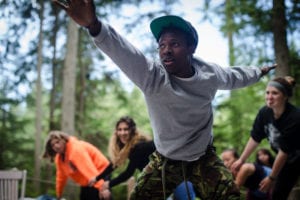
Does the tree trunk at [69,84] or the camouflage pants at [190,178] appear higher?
the tree trunk at [69,84]

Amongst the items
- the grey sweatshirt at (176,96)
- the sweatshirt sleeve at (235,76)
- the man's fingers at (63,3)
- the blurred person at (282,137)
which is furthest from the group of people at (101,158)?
the man's fingers at (63,3)

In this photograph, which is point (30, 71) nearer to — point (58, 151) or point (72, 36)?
point (72, 36)

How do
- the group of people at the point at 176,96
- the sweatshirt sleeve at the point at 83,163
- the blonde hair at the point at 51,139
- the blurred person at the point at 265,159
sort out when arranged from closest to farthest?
1. the group of people at the point at 176,96
2. the sweatshirt sleeve at the point at 83,163
3. the blonde hair at the point at 51,139
4. the blurred person at the point at 265,159

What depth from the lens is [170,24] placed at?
2422mm

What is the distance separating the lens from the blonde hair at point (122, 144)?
13.5ft

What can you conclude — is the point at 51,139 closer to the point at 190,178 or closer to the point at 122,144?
the point at 122,144

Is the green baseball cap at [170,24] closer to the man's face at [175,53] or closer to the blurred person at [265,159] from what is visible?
the man's face at [175,53]

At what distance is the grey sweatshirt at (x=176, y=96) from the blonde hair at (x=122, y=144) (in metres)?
1.50

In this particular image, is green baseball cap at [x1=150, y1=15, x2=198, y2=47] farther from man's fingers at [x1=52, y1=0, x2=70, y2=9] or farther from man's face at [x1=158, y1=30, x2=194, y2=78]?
man's fingers at [x1=52, y1=0, x2=70, y2=9]

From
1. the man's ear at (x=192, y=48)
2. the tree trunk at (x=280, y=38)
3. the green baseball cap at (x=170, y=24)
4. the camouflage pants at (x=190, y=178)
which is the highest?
the tree trunk at (x=280, y=38)

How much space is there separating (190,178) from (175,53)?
0.94 meters

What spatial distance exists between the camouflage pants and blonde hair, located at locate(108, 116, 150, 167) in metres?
1.44

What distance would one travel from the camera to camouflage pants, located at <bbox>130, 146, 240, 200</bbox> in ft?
8.25

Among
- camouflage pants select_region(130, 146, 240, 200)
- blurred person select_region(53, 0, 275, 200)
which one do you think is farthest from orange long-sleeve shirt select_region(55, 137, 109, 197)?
blurred person select_region(53, 0, 275, 200)
